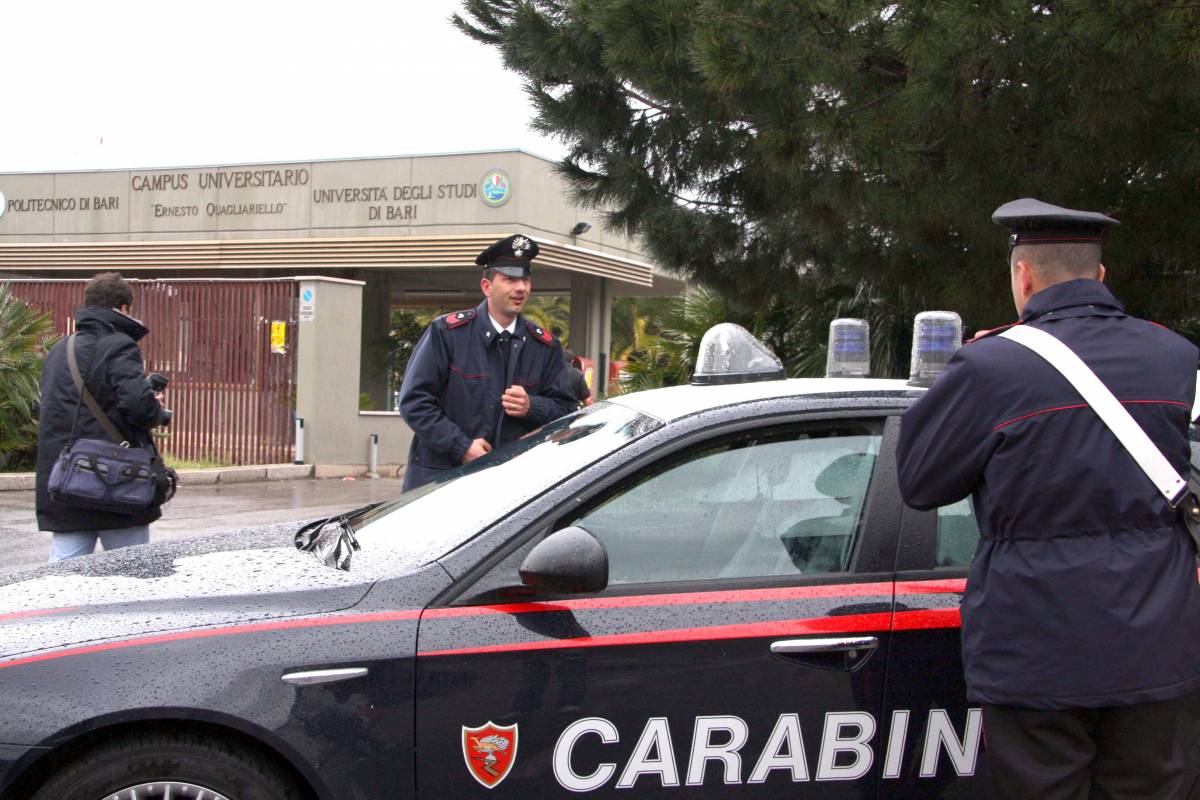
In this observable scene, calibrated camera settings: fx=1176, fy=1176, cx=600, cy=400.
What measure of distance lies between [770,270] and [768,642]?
27.2 ft

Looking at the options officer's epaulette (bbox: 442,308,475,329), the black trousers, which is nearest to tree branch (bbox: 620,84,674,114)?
officer's epaulette (bbox: 442,308,475,329)

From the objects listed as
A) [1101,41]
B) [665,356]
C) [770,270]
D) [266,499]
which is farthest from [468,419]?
[665,356]

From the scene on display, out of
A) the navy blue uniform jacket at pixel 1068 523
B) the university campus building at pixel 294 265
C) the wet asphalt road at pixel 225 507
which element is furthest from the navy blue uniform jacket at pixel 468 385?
the university campus building at pixel 294 265

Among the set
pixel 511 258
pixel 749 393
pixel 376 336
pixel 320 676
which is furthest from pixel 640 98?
pixel 376 336

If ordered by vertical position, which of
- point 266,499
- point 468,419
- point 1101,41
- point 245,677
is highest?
point 1101,41

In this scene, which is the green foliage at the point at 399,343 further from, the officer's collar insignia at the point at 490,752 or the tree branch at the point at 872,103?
the officer's collar insignia at the point at 490,752

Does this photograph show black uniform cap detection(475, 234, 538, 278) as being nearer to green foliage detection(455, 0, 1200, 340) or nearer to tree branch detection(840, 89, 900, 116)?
green foliage detection(455, 0, 1200, 340)

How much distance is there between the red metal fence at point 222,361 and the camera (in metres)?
15.8

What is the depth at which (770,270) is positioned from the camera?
10805 mm

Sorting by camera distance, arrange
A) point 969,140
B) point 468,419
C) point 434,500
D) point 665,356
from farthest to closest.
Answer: point 665,356 < point 969,140 < point 468,419 < point 434,500

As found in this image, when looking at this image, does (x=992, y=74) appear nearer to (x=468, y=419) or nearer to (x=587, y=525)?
(x=468, y=419)

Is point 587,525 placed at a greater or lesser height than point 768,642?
greater

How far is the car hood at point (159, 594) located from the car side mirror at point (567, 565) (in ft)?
1.47

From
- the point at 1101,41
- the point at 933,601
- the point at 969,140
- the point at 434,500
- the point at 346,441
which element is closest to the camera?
the point at 933,601
